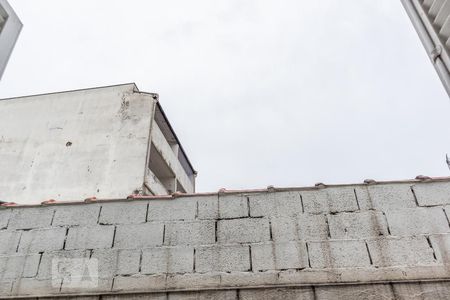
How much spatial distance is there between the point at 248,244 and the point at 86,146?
12.8m

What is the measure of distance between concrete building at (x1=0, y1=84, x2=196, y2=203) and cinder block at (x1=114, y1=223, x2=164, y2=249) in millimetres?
9301

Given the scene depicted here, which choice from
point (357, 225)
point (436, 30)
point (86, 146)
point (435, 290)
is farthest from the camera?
point (86, 146)

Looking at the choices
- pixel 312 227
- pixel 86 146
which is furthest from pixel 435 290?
pixel 86 146

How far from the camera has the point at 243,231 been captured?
4.49 m

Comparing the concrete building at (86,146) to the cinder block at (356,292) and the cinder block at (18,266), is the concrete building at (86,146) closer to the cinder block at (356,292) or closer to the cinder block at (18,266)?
the cinder block at (18,266)

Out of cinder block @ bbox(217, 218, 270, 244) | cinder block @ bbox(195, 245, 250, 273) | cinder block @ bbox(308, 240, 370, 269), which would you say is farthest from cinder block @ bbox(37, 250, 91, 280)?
cinder block @ bbox(308, 240, 370, 269)

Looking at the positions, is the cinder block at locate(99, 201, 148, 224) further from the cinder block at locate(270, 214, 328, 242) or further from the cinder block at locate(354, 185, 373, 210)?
the cinder block at locate(354, 185, 373, 210)

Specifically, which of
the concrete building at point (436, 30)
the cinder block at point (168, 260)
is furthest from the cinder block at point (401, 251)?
the cinder block at point (168, 260)

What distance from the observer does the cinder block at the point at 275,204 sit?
457 cm

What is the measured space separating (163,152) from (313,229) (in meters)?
12.9

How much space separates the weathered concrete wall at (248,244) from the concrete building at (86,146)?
9.15m

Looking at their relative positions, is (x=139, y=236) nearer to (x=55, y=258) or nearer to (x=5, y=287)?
(x=55, y=258)

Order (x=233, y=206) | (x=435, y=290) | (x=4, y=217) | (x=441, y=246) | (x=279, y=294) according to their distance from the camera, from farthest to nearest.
A: (x=4, y=217)
(x=233, y=206)
(x=441, y=246)
(x=279, y=294)
(x=435, y=290)

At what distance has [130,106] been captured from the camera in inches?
647
